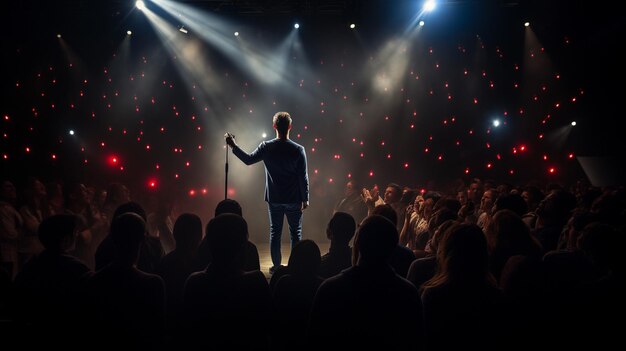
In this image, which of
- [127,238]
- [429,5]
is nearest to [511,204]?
[127,238]

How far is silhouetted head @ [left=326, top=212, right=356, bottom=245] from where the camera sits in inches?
126

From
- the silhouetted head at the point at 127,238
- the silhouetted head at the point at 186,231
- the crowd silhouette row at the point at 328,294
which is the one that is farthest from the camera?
the silhouetted head at the point at 186,231

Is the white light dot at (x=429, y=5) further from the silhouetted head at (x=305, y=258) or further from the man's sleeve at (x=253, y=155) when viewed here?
the silhouetted head at (x=305, y=258)

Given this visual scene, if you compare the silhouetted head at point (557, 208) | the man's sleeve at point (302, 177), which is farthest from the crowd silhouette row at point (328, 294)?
the man's sleeve at point (302, 177)

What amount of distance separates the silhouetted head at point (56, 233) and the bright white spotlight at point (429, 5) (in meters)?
9.18

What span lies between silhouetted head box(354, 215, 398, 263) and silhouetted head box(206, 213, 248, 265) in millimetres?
615

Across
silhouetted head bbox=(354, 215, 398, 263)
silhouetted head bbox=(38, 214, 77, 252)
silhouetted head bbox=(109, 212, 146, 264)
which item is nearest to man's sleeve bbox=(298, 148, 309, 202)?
silhouetted head bbox=(38, 214, 77, 252)

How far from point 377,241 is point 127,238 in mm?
1342

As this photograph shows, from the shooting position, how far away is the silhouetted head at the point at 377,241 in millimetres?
2002

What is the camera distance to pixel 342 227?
10.5ft

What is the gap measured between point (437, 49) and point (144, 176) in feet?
27.0

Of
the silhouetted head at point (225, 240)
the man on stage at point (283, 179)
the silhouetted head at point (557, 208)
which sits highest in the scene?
the man on stage at point (283, 179)

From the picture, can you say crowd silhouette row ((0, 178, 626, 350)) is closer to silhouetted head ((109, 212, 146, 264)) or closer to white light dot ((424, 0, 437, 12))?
silhouetted head ((109, 212, 146, 264))

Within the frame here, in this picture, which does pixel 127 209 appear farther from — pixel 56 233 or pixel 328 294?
pixel 328 294
